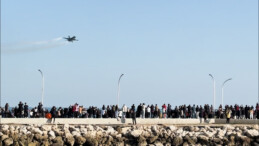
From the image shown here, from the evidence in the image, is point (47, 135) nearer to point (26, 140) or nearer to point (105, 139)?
point (26, 140)

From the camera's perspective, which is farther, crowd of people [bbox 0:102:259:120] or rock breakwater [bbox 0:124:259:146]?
crowd of people [bbox 0:102:259:120]

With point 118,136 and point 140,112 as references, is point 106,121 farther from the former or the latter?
point 118,136

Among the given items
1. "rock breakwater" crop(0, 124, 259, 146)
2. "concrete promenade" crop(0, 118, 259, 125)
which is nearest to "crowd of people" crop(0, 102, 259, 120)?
"concrete promenade" crop(0, 118, 259, 125)

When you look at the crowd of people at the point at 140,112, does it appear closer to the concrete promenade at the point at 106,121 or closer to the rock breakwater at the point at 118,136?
the concrete promenade at the point at 106,121

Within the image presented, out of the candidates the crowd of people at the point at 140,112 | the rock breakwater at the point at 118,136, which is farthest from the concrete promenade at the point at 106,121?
the rock breakwater at the point at 118,136

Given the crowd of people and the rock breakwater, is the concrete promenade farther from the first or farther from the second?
the rock breakwater

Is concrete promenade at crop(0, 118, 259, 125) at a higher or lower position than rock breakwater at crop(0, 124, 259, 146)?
higher

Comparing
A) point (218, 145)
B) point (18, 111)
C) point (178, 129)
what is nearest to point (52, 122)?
point (18, 111)

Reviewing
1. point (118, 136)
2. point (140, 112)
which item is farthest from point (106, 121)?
point (118, 136)
